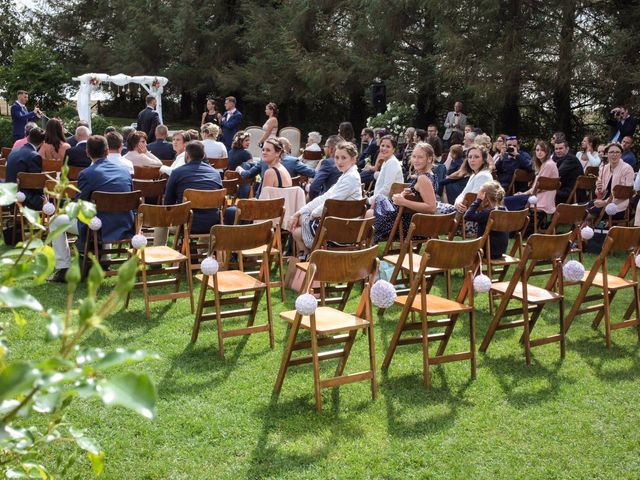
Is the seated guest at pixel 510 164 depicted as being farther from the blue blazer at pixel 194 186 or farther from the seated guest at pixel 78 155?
the seated guest at pixel 78 155

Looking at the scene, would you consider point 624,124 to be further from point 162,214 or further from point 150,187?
point 162,214

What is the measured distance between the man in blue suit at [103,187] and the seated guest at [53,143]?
2.39 metres

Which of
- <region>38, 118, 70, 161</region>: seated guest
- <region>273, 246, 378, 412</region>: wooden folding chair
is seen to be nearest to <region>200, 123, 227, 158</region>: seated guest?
<region>38, 118, 70, 161</region>: seated guest

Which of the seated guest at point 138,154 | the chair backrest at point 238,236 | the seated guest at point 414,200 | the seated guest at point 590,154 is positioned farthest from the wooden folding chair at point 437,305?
the seated guest at point 590,154

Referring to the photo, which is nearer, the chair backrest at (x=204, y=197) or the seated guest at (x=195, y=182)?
the chair backrest at (x=204, y=197)

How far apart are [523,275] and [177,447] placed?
2.66 metres

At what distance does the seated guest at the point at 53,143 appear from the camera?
9023 millimetres

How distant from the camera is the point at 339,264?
13.8 feet

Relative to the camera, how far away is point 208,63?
29078 mm

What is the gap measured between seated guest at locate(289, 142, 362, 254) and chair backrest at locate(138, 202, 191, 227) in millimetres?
1138

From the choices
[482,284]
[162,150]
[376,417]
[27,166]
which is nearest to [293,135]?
[162,150]

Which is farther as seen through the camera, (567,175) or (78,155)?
(567,175)

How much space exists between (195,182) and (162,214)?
1.06 meters

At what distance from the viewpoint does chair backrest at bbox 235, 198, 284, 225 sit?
20.8 ft
